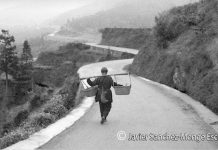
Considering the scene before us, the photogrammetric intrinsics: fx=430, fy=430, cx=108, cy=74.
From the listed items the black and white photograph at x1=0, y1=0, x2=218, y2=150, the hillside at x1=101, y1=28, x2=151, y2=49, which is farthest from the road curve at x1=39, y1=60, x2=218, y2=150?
the hillside at x1=101, y1=28, x2=151, y2=49

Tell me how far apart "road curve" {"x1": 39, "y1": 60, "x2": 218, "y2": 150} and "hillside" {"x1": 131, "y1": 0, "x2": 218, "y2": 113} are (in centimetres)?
89

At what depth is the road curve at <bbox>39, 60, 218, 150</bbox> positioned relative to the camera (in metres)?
9.84

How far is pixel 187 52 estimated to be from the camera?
1828 cm

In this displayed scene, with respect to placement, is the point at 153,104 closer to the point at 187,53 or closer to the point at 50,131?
the point at 187,53

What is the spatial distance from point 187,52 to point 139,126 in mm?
7382

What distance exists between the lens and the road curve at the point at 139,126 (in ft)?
32.3

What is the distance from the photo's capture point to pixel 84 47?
56.3 m

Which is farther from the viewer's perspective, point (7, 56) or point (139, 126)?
point (7, 56)

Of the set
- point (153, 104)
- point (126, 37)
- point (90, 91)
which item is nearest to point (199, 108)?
point (153, 104)

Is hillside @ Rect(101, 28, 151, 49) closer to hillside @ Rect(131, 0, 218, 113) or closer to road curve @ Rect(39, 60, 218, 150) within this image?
hillside @ Rect(131, 0, 218, 113)

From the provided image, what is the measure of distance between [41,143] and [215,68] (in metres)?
7.22

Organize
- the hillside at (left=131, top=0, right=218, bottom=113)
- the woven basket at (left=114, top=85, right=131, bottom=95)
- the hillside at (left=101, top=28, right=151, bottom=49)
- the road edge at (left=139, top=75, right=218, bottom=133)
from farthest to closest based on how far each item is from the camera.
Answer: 1. the hillside at (left=101, top=28, right=151, bottom=49)
2. the hillside at (left=131, top=0, right=218, bottom=113)
3. the woven basket at (left=114, top=85, right=131, bottom=95)
4. the road edge at (left=139, top=75, right=218, bottom=133)

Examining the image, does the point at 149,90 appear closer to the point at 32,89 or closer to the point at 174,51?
the point at 174,51

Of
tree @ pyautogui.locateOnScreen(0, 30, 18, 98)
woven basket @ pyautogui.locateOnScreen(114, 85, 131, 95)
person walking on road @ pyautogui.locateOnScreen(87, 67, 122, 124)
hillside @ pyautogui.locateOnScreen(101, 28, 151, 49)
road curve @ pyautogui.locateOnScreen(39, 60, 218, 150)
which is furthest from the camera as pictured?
hillside @ pyautogui.locateOnScreen(101, 28, 151, 49)
